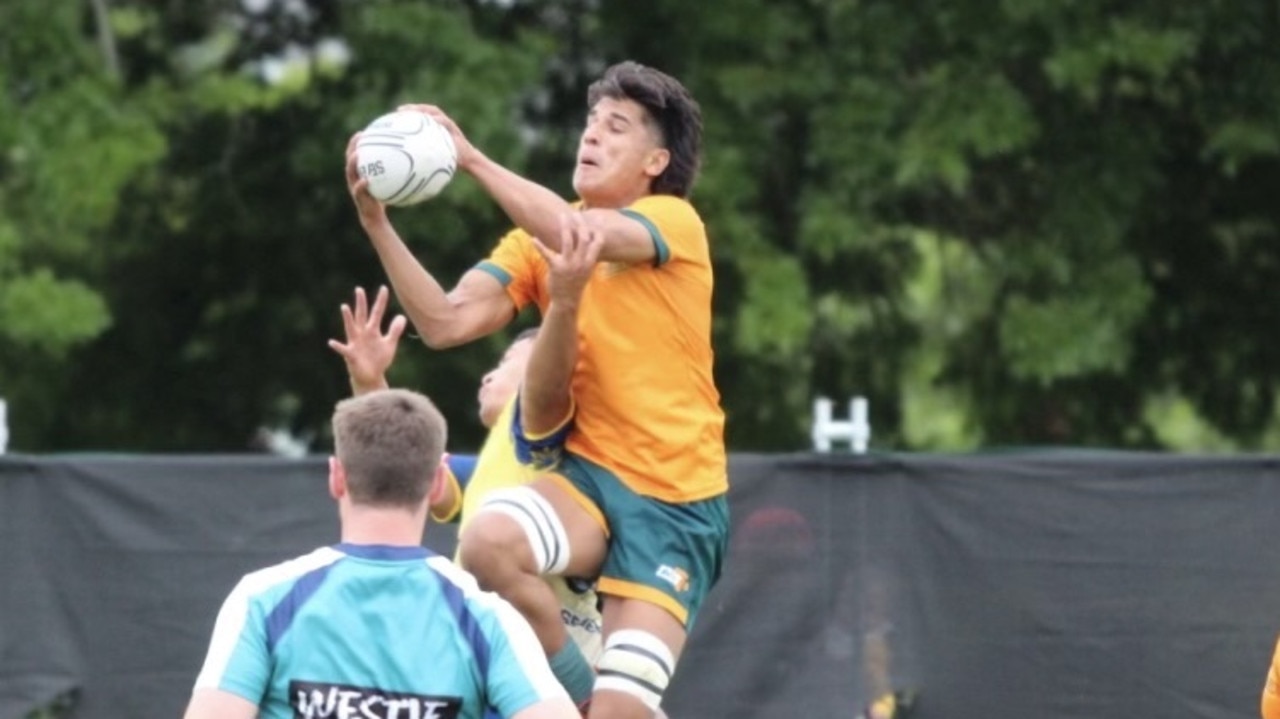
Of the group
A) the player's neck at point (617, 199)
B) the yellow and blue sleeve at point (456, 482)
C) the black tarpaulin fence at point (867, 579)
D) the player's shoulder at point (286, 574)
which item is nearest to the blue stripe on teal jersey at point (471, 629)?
the player's shoulder at point (286, 574)

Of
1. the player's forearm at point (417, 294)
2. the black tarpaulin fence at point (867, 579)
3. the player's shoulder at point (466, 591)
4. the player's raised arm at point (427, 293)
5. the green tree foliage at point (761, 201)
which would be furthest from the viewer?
the green tree foliage at point (761, 201)

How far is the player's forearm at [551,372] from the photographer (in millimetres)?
6484

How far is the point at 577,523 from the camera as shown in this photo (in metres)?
6.71

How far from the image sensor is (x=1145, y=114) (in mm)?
18047

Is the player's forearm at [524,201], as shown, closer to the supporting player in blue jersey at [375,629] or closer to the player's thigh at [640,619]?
the player's thigh at [640,619]

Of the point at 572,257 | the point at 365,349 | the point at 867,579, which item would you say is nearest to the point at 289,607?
the point at 572,257

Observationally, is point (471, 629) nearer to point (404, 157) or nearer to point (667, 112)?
point (404, 157)

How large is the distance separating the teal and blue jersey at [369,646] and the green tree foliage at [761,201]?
10523mm

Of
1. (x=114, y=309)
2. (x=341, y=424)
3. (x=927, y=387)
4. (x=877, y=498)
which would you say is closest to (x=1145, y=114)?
(x=927, y=387)

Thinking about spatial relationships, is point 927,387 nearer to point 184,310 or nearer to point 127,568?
point 184,310

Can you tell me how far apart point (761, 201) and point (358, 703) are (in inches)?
508

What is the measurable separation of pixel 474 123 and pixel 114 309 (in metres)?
5.15

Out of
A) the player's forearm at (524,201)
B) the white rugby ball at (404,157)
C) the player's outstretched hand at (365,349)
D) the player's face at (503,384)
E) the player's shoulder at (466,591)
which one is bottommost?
the player's shoulder at (466,591)

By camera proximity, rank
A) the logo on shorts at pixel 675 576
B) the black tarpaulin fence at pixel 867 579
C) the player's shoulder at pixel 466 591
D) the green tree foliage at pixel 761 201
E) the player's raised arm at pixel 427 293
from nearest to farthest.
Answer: the player's shoulder at pixel 466 591 < the player's raised arm at pixel 427 293 < the logo on shorts at pixel 675 576 < the black tarpaulin fence at pixel 867 579 < the green tree foliage at pixel 761 201
